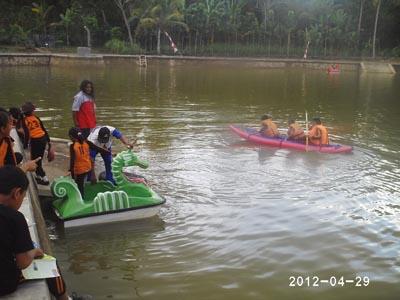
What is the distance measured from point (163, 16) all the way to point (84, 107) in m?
35.9

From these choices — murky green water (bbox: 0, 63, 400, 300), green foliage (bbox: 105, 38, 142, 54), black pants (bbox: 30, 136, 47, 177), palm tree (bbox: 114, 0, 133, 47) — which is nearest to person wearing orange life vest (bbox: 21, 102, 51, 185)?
black pants (bbox: 30, 136, 47, 177)

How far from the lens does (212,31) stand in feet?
156

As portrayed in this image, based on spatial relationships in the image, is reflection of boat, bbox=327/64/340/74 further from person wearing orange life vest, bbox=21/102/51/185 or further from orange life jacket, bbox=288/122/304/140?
person wearing orange life vest, bbox=21/102/51/185

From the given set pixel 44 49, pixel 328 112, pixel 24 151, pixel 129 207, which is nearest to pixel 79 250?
pixel 129 207

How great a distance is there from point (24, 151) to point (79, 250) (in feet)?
8.76

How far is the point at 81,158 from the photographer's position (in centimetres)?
701

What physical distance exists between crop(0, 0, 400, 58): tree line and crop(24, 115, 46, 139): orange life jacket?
1401 inches

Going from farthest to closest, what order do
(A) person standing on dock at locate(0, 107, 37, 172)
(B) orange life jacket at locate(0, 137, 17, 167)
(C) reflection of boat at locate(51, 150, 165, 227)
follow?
(C) reflection of boat at locate(51, 150, 165, 227) < (B) orange life jacket at locate(0, 137, 17, 167) < (A) person standing on dock at locate(0, 107, 37, 172)

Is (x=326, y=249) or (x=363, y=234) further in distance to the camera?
(x=363, y=234)

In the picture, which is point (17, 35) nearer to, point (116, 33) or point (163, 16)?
point (116, 33)

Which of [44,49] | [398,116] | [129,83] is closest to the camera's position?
[398,116]

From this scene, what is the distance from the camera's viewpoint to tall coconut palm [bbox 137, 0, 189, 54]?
137 ft

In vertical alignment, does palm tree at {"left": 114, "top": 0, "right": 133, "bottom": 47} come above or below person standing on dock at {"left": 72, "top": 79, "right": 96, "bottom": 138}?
above

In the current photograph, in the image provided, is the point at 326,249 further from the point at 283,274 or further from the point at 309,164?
the point at 309,164
